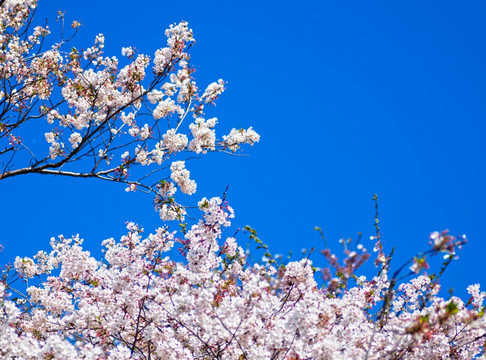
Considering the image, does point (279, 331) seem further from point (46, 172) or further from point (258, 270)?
point (46, 172)

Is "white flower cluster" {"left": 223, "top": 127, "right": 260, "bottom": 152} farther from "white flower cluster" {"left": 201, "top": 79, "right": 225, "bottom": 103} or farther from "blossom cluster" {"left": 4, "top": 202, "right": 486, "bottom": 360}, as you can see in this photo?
"blossom cluster" {"left": 4, "top": 202, "right": 486, "bottom": 360}

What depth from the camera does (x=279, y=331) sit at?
460 cm

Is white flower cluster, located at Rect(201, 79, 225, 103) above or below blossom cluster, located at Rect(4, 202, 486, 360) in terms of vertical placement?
above

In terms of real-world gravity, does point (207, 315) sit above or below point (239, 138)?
below

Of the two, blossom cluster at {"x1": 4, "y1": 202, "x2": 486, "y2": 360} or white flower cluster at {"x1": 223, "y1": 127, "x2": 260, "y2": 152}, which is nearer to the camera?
blossom cluster at {"x1": 4, "y1": 202, "x2": 486, "y2": 360}

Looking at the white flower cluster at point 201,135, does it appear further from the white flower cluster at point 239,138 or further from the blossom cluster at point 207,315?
the blossom cluster at point 207,315

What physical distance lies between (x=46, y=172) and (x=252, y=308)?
458cm

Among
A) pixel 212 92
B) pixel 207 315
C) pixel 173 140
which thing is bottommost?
pixel 207 315

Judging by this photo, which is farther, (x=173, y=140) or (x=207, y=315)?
(x=173, y=140)

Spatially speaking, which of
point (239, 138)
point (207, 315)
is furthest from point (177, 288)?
point (239, 138)

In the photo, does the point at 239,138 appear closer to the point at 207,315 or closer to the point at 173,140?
the point at 173,140

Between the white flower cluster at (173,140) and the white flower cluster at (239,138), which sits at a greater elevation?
the white flower cluster at (239,138)

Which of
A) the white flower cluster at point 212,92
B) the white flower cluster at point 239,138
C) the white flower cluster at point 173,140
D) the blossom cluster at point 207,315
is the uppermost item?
the white flower cluster at point 212,92

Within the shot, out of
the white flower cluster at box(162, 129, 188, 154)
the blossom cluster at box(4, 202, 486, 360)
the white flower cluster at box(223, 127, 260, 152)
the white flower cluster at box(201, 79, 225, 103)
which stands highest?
the white flower cluster at box(201, 79, 225, 103)
